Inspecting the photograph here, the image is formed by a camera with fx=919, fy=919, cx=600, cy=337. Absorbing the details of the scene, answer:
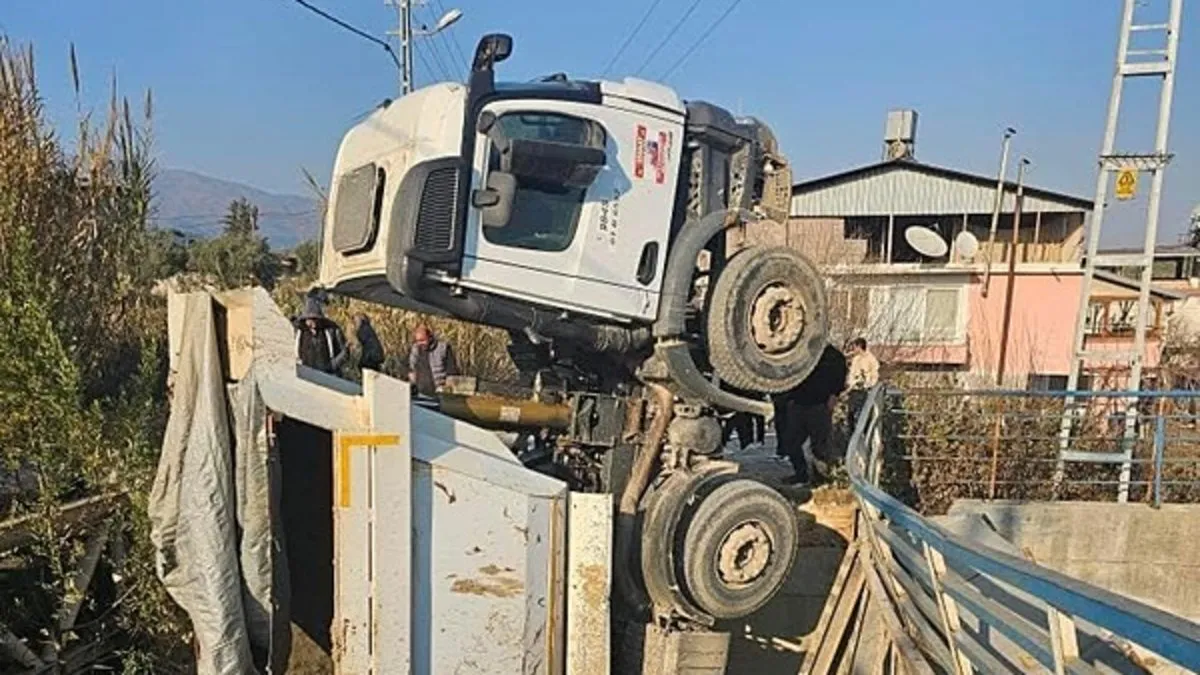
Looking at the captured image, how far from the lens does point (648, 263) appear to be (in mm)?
5191

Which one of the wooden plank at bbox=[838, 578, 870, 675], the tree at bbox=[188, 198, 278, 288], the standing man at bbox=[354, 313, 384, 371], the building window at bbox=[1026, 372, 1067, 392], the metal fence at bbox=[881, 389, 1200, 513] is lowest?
the building window at bbox=[1026, 372, 1067, 392]

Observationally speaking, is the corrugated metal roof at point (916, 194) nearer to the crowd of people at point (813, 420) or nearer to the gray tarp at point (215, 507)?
the crowd of people at point (813, 420)

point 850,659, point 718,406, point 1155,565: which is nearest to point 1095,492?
point 1155,565

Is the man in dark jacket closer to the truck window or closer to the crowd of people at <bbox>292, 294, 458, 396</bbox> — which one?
the crowd of people at <bbox>292, 294, 458, 396</bbox>

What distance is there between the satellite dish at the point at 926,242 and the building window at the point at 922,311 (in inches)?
38.3

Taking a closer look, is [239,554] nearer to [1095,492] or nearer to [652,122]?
[652,122]

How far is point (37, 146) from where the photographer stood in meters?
5.09

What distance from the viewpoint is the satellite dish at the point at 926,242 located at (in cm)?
2433

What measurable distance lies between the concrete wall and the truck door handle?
4.83 meters

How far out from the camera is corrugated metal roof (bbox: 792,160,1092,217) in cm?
2686

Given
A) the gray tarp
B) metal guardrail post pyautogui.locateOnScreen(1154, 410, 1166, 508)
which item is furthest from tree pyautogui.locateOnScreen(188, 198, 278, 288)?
metal guardrail post pyautogui.locateOnScreen(1154, 410, 1166, 508)

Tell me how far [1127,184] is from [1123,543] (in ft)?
11.6

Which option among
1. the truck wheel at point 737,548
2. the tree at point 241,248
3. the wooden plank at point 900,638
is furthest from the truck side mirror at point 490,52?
the tree at point 241,248

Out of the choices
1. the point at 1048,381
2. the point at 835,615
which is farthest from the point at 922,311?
the point at 835,615
